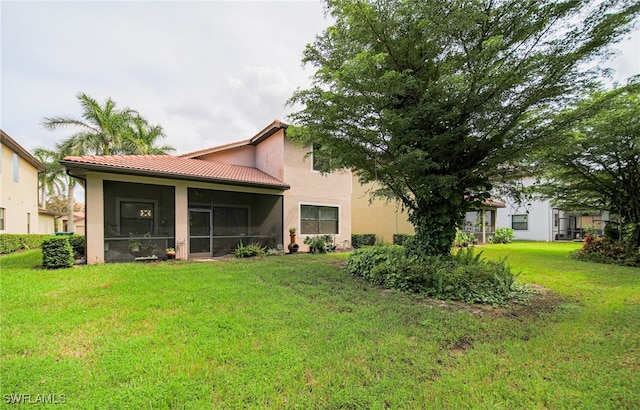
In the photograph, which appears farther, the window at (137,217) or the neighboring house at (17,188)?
the neighboring house at (17,188)

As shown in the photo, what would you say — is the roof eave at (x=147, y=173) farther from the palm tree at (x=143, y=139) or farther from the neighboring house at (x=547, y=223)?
the neighboring house at (x=547, y=223)

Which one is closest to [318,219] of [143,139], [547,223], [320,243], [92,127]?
[320,243]

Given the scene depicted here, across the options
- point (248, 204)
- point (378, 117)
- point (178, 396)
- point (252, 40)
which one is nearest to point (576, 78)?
point (378, 117)

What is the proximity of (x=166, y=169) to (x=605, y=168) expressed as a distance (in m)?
18.1

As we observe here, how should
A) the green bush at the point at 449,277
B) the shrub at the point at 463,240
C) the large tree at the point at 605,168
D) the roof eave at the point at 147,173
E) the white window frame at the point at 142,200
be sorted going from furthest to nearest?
the shrub at the point at 463,240
the white window frame at the point at 142,200
the large tree at the point at 605,168
the roof eave at the point at 147,173
the green bush at the point at 449,277

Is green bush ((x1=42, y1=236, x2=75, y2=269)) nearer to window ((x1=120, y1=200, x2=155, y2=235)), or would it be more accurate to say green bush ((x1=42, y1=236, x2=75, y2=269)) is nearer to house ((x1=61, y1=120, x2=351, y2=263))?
house ((x1=61, y1=120, x2=351, y2=263))

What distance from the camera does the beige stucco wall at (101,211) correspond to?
888 cm

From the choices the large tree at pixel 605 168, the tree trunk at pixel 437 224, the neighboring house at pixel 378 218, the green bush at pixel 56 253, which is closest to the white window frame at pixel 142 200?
the green bush at pixel 56 253

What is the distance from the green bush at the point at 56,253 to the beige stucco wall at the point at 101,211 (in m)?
0.56

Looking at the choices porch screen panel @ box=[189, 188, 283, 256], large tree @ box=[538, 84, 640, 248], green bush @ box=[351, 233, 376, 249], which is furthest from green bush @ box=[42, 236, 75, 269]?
large tree @ box=[538, 84, 640, 248]

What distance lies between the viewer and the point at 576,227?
24.7 m

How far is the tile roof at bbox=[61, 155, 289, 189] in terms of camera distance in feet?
28.1

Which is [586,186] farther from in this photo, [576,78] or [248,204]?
[248,204]

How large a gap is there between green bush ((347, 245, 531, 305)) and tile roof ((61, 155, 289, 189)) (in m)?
6.63
